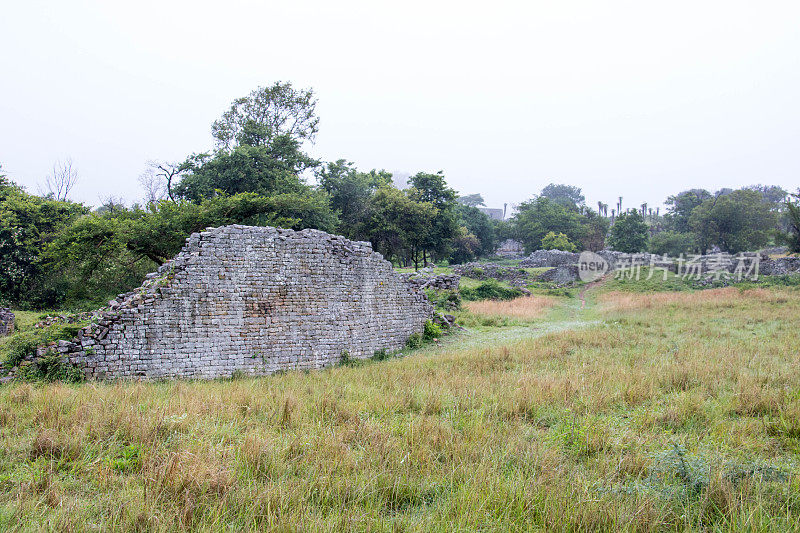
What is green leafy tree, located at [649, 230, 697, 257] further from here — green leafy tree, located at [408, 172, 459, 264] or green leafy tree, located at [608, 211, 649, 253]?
green leafy tree, located at [408, 172, 459, 264]

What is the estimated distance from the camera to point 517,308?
20078 mm

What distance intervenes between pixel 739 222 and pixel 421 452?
52.0 m

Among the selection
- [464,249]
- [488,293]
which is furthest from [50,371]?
[464,249]

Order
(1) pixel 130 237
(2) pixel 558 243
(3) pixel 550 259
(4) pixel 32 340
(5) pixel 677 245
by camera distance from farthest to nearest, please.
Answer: (2) pixel 558 243 → (5) pixel 677 245 → (3) pixel 550 259 → (1) pixel 130 237 → (4) pixel 32 340

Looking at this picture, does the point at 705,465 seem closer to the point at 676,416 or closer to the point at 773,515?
the point at 773,515

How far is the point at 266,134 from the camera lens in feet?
95.9

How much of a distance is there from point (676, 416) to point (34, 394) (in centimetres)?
865

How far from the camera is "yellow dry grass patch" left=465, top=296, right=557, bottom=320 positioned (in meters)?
18.5

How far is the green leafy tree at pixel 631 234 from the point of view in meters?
46.9

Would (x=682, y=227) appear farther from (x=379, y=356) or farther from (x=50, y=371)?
(x=50, y=371)

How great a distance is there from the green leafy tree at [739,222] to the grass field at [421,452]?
145 feet

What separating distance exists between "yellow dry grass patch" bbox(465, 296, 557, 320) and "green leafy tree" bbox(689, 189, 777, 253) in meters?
31.7

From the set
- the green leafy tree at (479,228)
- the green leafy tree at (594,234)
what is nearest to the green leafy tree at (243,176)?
the green leafy tree at (479,228)

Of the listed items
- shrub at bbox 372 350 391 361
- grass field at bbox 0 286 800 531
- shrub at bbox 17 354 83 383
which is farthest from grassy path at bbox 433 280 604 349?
shrub at bbox 17 354 83 383
